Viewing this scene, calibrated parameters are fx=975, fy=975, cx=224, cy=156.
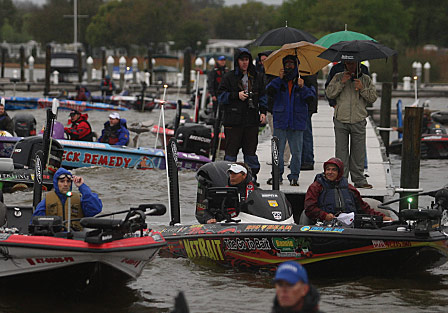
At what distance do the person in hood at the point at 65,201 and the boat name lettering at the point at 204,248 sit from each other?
1.33 metres

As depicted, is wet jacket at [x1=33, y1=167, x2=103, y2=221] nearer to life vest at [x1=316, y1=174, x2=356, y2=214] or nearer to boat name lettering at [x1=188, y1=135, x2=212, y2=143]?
life vest at [x1=316, y1=174, x2=356, y2=214]

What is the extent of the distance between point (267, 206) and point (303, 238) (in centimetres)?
96

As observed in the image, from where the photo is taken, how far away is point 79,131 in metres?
20.0

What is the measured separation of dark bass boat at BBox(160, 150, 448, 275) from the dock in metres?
1.88

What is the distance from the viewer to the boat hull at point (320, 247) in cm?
1010

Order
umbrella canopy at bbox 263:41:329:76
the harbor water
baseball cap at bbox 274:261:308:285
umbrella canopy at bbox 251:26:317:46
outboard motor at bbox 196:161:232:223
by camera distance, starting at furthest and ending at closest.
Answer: umbrella canopy at bbox 251:26:317:46 < umbrella canopy at bbox 263:41:329:76 < outboard motor at bbox 196:161:232:223 < the harbor water < baseball cap at bbox 274:261:308:285

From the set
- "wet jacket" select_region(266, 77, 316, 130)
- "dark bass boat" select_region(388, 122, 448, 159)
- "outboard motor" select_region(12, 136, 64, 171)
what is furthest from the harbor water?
"dark bass boat" select_region(388, 122, 448, 159)

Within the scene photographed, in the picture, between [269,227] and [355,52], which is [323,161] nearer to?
[355,52]

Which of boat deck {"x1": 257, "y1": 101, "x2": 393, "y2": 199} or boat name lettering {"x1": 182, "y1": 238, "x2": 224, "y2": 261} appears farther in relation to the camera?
boat deck {"x1": 257, "y1": 101, "x2": 393, "y2": 199}

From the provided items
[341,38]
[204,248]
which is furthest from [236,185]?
[341,38]

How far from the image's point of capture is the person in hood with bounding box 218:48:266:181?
13.4 meters

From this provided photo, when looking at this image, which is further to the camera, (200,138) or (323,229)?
(200,138)

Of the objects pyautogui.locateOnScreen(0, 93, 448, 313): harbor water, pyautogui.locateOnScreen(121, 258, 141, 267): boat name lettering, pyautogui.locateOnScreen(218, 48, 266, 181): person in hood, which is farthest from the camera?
pyautogui.locateOnScreen(218, 48, 266, 181): person in hood

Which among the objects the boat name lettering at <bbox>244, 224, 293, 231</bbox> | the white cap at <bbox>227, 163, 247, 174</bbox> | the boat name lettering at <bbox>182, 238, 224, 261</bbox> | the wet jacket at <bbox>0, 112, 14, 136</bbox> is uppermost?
the white cap at <bbox>227, 163, 247, 174</bbox>
